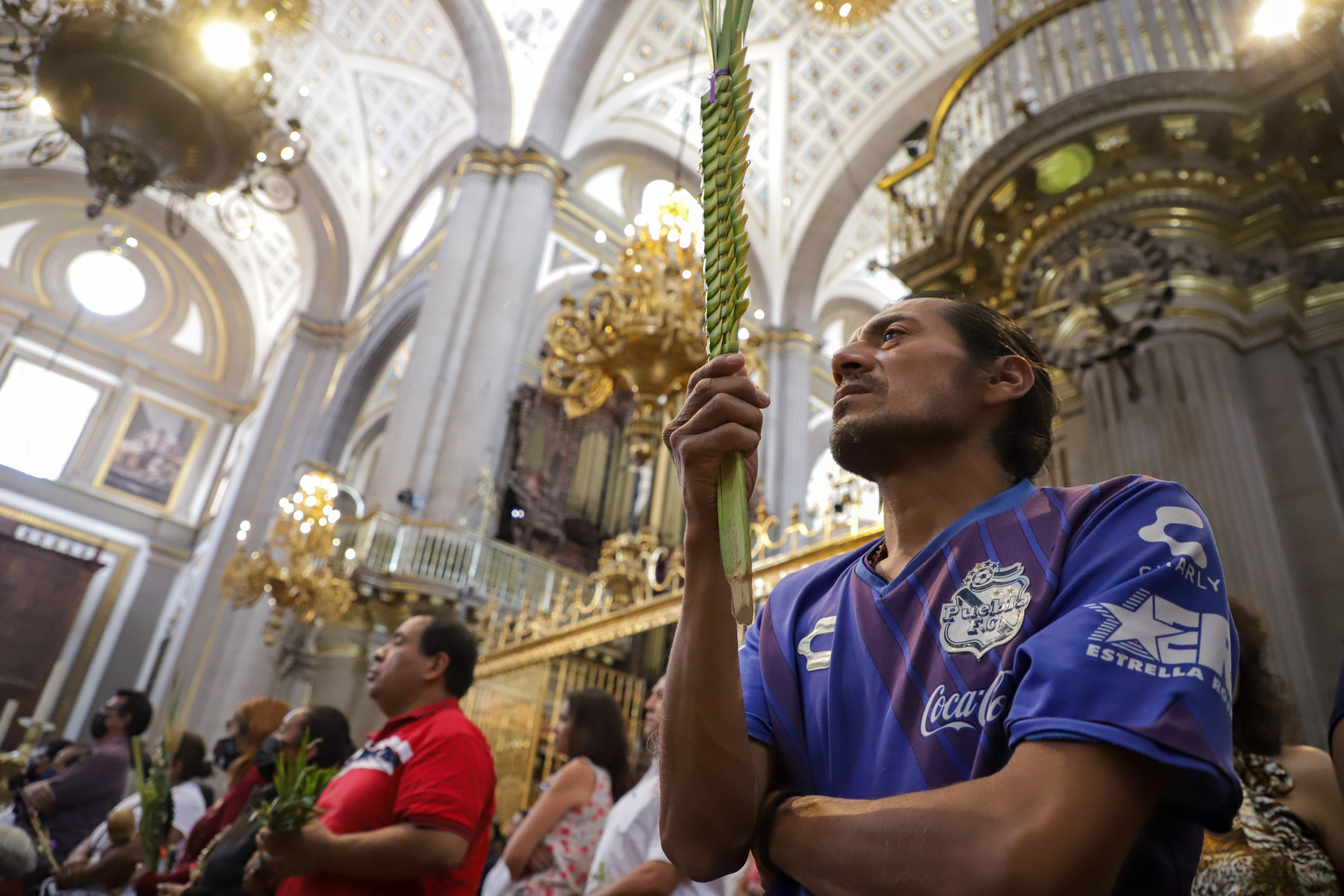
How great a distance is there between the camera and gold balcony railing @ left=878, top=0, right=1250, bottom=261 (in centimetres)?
420

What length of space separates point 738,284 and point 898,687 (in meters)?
0.43

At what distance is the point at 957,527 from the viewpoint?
93 cm

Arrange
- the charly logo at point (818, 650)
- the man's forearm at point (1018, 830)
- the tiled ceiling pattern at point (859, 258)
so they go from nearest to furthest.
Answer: the man's forearm at point (1018, 830) → the charly logo at point (818, 650) → the tiled ceiling pattern at point (859, 258)

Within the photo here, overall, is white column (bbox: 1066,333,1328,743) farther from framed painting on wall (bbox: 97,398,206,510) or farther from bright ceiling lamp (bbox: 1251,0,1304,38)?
framed painting on wall (bbox: 97,398,206,510)

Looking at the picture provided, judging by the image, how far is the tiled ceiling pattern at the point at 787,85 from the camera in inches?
540

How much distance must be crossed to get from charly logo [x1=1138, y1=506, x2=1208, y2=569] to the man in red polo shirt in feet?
5.65

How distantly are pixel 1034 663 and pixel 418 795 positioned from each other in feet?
5.57

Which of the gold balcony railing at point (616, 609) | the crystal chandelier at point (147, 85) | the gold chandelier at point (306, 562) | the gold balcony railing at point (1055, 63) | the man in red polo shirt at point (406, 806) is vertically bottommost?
the man in red polo shirt at point (406, 806)

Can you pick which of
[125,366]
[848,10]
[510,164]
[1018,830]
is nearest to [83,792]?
[1018,830]

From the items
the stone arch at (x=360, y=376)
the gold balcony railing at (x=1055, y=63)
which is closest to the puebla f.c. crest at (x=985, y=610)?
the gold balcony railing at (x=1055, y=63)

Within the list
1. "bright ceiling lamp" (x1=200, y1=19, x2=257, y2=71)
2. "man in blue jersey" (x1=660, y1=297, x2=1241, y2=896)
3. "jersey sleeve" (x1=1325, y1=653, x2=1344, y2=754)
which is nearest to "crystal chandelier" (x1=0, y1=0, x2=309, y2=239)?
"bright ceiling lamp" (x1=200, y1=19, x2=257, y2=71)

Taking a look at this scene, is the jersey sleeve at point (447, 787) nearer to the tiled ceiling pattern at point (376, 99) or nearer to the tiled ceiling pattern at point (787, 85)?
the tiled ceiling pattern at point (787, 85)

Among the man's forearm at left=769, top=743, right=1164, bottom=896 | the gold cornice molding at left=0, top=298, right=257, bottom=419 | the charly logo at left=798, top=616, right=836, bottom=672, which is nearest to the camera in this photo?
the man's forearm at left=769, top=743, right=1164, bottom=896

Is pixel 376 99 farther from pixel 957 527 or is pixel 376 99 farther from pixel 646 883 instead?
pixel 957 527
